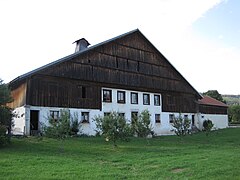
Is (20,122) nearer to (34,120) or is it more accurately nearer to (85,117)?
(34,120)

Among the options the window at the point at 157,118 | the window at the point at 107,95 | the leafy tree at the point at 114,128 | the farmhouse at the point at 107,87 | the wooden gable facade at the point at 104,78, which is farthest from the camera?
the window at the point at 157,118

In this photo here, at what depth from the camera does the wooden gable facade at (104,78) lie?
91.3ft

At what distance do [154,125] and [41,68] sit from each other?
673 inches

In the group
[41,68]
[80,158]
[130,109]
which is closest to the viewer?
[80,158]

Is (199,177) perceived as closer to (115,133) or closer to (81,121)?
(115,133)

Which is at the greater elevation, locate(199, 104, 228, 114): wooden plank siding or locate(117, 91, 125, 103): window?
locate(117, 91, 125, 103): window

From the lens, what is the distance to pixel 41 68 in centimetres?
2720

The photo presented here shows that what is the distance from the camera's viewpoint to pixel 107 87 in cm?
3297

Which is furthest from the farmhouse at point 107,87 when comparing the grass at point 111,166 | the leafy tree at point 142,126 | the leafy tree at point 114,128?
the grass at point 111,166

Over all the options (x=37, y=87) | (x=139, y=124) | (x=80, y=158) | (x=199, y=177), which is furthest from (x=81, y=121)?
(x=199, y=177)

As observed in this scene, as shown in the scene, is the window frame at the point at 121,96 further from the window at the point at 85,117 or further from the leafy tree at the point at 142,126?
the leafy tree at the point at 142,126

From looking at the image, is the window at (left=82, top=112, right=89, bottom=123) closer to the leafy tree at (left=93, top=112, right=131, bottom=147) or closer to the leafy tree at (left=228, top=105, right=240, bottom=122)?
the leafy tree at (left=93, top=112, right=131, bottom=147)

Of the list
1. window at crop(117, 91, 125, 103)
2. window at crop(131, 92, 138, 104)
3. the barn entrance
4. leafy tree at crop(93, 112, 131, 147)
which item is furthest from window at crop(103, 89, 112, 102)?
leafy tree at crop(93, 112, 131, 147)

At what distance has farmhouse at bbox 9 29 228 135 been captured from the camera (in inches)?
1081
